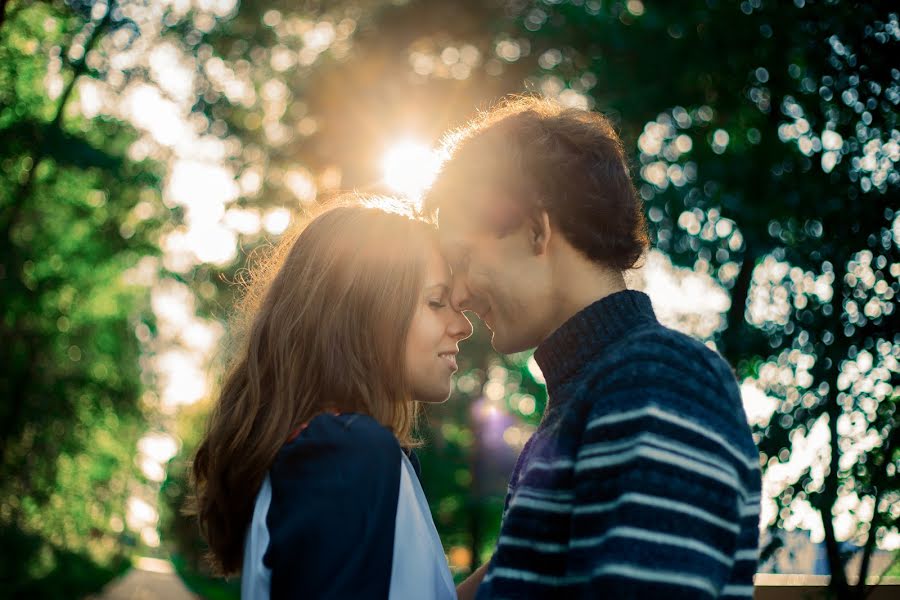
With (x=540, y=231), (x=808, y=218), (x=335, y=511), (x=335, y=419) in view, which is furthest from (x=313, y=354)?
(x=808, y=218)

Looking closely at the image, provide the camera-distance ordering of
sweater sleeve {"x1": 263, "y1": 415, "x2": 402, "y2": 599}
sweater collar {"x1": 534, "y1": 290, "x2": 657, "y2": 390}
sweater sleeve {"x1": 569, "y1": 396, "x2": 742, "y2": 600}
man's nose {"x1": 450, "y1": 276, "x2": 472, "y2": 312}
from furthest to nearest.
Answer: man's nose {"x1": 450, "y1": 276, "x2": 472, "y2": 312} → sweater collar {"x1": 534, "y1": 290, "x2": 657, "y2": 390} → sweater sleeve {"x1": 263, "y1": 415, "x2": 402, "y2": 599} → sweater sleeve {"x1": 569, "y1": 396, "x2": 742, "y2": 600}

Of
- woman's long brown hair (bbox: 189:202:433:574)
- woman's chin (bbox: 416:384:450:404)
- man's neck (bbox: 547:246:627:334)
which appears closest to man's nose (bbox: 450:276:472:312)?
woman's long brown hair (bbox: 189:202:433:574)

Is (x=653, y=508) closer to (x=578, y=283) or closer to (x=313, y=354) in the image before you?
(x=578, y=283)

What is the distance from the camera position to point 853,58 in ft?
10.8

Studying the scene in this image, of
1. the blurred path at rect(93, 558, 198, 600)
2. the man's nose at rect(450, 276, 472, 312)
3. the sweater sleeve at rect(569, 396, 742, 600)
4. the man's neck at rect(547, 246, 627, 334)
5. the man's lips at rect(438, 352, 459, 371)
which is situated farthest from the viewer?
the blurred path at rect(93, 558, 198, 600)

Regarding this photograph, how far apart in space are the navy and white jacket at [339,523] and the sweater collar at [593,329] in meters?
0.46

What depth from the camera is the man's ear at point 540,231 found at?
2205 millimetres

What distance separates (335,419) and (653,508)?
88 cm


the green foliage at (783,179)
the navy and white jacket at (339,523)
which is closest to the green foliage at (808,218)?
the green foliage at (783,179)

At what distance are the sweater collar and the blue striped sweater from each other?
7 centimetres

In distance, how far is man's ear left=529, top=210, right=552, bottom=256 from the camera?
2.21m

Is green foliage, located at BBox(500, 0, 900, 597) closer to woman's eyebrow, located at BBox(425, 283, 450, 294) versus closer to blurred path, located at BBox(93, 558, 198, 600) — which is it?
woman's eyebrow, located at BBox(425, 283, 450, 294)

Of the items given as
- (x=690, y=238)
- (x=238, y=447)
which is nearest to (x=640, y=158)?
(x=690, y=238)

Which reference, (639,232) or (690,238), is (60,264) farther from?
(639,232)
